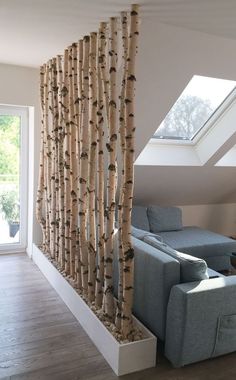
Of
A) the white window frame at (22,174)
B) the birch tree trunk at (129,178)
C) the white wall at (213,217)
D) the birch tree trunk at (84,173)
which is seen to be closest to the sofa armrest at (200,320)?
the birch tree trunk at (129,178)

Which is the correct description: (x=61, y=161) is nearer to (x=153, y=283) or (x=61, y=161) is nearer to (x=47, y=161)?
(x=47, y=161)

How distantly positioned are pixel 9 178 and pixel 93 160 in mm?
2068

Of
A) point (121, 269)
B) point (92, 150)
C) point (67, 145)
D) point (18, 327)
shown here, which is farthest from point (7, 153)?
point (121, 269)

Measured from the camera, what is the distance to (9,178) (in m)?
4.43

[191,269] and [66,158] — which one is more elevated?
[66,158]

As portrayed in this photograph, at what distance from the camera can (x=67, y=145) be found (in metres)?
3.29

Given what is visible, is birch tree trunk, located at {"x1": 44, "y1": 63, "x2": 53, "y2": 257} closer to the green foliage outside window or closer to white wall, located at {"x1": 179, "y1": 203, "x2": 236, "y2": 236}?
the green foliage outside window

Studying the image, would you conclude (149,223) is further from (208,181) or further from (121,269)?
(121,269)

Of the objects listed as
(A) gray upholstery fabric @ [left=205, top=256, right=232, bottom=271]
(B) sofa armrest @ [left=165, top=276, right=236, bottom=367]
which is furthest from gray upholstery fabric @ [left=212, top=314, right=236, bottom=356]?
(A) gray upholstery fabric @ [left=205, top=256, right=232, bottom=271]

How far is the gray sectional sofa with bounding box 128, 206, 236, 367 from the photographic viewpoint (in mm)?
2225

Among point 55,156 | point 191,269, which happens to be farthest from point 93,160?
point 191,269

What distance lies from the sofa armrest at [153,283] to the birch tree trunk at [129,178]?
200 mm

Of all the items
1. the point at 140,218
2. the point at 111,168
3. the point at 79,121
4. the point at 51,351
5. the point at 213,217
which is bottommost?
the point at 51,351

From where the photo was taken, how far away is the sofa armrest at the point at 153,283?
235cm
